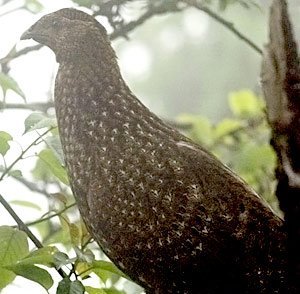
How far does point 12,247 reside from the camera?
2.70 ft

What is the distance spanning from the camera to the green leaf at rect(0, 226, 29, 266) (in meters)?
0.82

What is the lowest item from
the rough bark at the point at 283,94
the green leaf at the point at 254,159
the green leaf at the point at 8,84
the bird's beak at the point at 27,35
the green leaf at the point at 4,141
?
the rough bark at the point at 283,94

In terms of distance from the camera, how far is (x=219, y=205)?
74 cm

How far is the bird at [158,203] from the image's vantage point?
0.72m

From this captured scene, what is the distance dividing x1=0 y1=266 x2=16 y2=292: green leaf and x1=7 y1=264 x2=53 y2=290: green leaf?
59 mm

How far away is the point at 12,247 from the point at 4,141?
92 mm

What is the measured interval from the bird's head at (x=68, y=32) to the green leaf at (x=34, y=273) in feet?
0.59

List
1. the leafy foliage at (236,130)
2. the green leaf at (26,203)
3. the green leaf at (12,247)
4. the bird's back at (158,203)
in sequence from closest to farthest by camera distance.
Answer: the bird's back at (158,203), the green leaf at (12,247), the green leaf at (26,203), the leafy foliage at (236,130)

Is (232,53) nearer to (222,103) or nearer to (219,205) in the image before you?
(222,103)

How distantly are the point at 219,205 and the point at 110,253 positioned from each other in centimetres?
9

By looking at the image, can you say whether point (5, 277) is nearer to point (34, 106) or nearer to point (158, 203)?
point (158, 203)

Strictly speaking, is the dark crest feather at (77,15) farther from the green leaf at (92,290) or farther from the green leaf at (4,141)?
the green leaf at (92,290)

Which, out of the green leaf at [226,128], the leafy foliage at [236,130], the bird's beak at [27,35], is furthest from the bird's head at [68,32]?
the green leaf at [226,128]

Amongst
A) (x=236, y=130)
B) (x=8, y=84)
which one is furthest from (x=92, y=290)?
(x=236, y=130)
